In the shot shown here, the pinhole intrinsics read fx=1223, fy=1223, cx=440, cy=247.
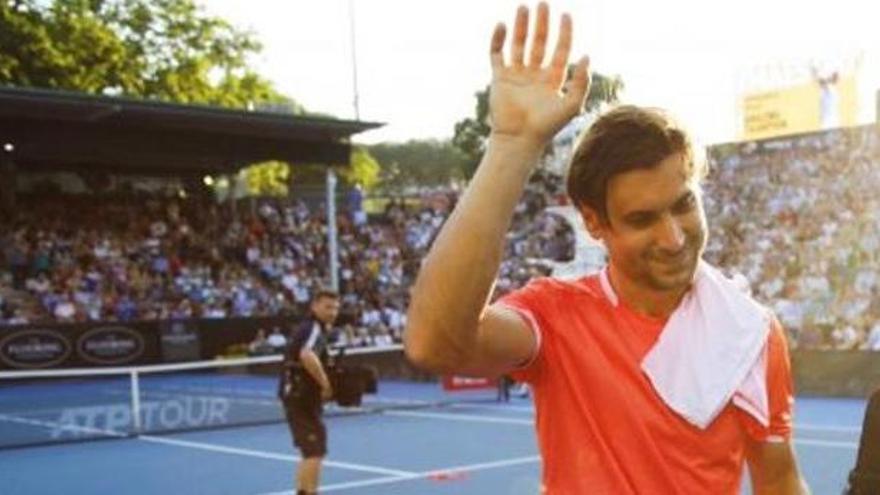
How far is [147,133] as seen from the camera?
103ft

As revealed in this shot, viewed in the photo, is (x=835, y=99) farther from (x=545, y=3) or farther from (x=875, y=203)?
(x=545, y=3)

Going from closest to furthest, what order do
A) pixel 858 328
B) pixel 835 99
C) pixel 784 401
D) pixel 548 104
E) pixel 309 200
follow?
pixel 548 104, pixel 784 401, pixel 858 328, pixel 309 200, pixel 835 99

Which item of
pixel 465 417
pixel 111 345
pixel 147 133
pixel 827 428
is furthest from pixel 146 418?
pixel 147 133

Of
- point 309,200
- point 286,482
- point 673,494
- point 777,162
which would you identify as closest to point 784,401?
point 673,494

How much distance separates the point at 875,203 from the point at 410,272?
13.6 m

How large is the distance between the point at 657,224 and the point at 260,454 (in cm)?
1272

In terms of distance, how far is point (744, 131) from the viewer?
46719 mm

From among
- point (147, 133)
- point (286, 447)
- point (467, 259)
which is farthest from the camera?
point (147, 133)

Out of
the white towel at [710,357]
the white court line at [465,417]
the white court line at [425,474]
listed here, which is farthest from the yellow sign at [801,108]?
the white towel at [710,357]

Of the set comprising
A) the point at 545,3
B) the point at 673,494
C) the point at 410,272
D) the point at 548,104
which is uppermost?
the point at 545,3

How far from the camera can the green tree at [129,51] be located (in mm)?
42094

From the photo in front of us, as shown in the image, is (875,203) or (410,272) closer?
(875,203)

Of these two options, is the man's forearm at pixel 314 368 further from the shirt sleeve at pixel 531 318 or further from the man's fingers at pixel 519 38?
the man's fingers at pixel 519 38

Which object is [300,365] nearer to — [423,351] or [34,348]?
[423,351]
